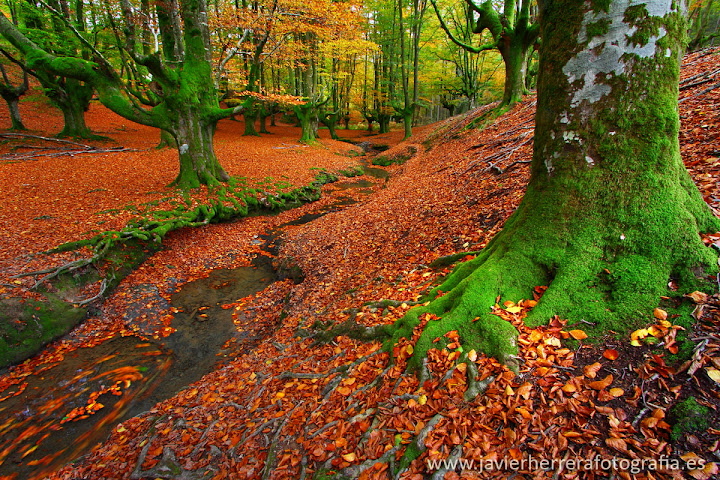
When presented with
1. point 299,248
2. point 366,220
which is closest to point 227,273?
point 299,248

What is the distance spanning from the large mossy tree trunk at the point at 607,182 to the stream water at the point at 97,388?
424 centimetres

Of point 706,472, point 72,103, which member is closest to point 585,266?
point 706,472

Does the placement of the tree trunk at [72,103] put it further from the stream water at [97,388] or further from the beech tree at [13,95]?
the stream water at [97,388]

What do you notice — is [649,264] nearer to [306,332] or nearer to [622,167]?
[622,167]

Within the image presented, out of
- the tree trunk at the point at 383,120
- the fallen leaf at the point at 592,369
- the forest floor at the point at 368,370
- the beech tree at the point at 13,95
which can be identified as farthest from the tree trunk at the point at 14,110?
the tree trunk at the point at 383,120

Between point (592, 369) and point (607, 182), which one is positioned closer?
point (592, 369)

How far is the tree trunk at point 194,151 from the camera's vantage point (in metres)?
10.5

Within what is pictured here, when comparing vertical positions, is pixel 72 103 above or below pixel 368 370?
above

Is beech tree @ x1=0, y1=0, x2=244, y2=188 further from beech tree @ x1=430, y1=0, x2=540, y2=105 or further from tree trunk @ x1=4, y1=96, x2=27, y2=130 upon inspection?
tree trunk @ x1=4, y1=96, x2=27, y2=130

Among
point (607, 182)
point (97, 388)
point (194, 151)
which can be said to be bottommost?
point (97, 388)

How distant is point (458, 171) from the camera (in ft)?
30.9

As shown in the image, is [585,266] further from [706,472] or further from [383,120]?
[383,120]

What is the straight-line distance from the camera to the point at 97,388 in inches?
184

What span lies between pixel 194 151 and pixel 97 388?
839cm
